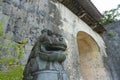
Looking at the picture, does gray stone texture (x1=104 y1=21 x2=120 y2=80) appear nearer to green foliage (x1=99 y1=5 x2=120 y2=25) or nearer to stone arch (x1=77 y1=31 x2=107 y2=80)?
stone arch (x1=77 y1=31 x2=107 y2=80)

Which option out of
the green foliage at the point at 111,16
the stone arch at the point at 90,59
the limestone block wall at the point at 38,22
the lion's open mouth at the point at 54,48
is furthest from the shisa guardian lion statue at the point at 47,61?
the green foliage at the point at 111,16

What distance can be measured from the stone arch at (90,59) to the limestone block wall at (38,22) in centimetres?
79

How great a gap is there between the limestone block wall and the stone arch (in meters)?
0.79

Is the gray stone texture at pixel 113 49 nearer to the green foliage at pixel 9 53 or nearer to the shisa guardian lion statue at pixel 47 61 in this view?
the green foliage at pixel 9 53

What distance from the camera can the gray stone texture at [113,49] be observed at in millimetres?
6470

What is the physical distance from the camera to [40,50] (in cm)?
203

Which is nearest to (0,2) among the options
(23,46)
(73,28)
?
Result: (23,46)

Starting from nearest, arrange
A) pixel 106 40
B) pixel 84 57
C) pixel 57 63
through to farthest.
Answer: pixel 57 63
pixel 84 57
pixel 106 40

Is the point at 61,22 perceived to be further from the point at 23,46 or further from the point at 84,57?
the point at 84,57

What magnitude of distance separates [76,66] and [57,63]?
2720mm

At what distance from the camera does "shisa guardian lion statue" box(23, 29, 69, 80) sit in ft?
6.27

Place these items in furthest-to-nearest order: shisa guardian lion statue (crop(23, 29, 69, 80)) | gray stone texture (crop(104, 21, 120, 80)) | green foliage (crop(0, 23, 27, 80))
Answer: gray stone texture (crop(104, 21, 120, 80))
green foliage (crop(0, 23, 27, 80))
shisa guardian lion statue (crop(23, 29, 69, 80))

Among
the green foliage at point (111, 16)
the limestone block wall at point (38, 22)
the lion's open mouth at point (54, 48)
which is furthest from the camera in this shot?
the green foliage at point (111, 16)

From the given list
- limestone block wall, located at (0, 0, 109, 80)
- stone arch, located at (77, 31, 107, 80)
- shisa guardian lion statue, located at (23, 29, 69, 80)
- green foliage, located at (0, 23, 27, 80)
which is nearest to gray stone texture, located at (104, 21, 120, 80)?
stone arch, located at (77, 31, 107, 80)
